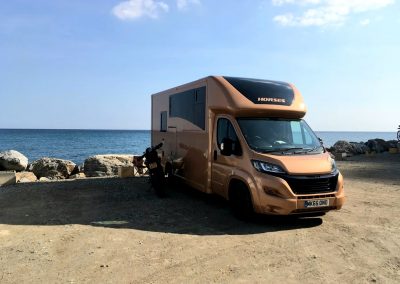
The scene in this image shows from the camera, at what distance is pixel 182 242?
6.95 meters

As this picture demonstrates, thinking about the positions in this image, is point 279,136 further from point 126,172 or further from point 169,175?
point 126,172

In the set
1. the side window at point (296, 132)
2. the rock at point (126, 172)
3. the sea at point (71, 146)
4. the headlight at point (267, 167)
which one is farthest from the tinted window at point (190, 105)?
the sea at point (71, 146)

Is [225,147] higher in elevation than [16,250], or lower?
higher

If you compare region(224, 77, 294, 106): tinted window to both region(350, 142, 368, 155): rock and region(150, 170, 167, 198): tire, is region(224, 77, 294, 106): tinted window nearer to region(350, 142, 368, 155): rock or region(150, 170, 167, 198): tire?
region(150, 170, 167, 198): tire

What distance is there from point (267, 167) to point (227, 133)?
1.58 m

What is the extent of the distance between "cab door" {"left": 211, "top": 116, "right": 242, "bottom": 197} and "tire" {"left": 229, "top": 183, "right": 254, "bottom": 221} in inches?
9.9

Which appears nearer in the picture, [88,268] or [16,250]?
[88,268]

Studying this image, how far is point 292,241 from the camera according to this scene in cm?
708

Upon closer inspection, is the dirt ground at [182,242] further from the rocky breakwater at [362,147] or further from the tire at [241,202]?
the rocky breakwater at [362,147]

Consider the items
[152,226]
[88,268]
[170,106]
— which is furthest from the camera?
[170,106]

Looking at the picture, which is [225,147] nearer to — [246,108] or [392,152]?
[246,108]

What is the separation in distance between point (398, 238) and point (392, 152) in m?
24.9

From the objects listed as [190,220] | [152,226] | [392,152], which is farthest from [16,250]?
[392,152]

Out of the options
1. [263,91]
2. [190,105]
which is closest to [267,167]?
[263,91]
